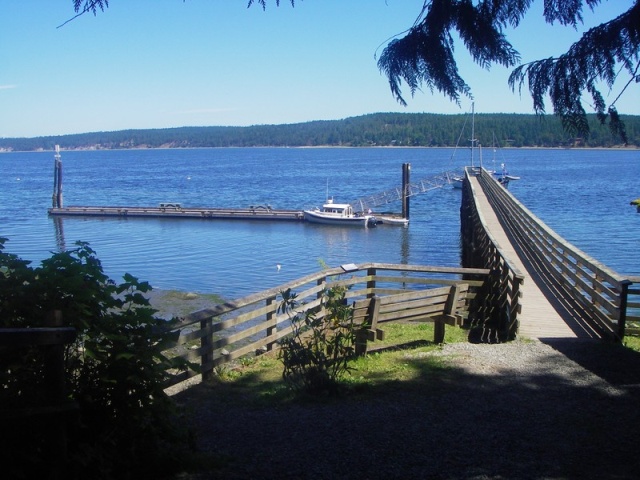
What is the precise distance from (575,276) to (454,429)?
23.9 ft

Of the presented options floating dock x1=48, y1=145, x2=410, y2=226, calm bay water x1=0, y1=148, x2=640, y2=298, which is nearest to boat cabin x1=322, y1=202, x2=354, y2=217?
floating dock x1=48, y1=145, x2=410, y2=226

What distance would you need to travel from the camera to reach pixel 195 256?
31.9 meters

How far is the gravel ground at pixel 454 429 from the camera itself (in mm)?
4672

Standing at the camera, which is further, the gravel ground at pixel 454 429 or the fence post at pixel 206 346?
the fence post at pixel 206 346

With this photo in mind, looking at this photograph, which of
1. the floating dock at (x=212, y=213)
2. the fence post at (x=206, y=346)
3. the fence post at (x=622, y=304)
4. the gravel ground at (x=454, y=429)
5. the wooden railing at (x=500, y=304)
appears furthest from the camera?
the floating dock at (x=212, y=213)

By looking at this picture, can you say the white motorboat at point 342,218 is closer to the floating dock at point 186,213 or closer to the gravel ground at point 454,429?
the floating dock at point 186,213

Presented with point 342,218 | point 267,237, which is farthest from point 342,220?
point 267,237

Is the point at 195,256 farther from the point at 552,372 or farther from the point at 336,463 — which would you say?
the point at 336,463

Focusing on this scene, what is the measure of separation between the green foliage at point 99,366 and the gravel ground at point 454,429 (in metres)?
0.49

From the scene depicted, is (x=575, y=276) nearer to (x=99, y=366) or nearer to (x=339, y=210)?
(x=99, y=366)

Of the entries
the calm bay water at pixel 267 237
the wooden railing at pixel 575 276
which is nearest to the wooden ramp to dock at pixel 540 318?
the wooden railing at pixel 575 276

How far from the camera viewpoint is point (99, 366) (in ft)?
13.4

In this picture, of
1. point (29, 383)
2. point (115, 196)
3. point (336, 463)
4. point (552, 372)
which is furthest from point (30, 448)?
point (115, 196)

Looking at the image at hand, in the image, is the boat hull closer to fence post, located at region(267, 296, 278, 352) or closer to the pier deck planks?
the pier deck planks
